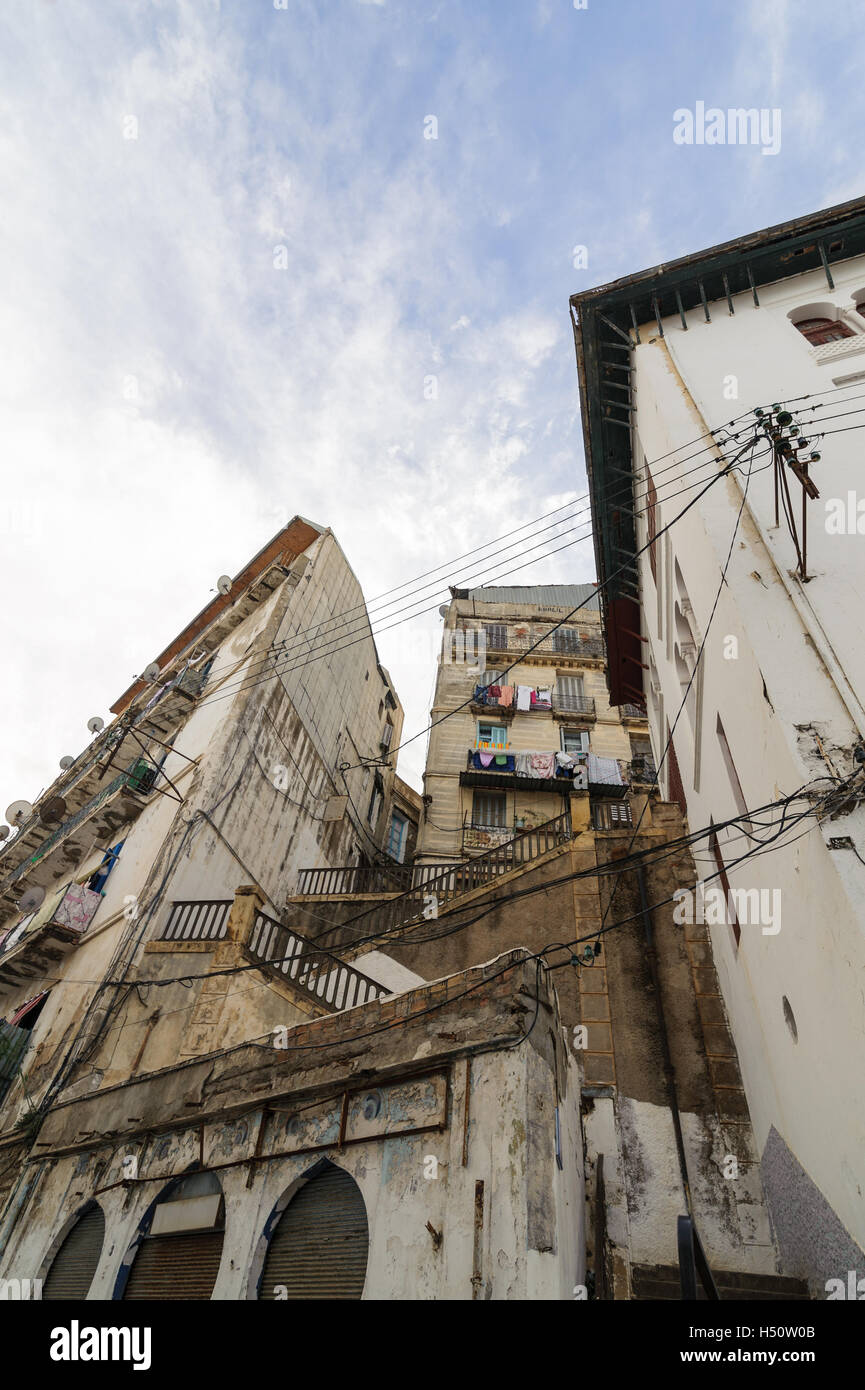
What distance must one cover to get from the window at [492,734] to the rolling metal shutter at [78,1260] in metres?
19.0

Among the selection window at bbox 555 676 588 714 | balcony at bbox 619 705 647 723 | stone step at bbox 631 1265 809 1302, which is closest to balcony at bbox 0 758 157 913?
stone step at bbox 631 1265 809 1302

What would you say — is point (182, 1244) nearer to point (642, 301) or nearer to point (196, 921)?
point (196, 921)

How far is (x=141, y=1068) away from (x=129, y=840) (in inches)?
262

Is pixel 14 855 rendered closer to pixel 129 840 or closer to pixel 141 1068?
pixel 129 840

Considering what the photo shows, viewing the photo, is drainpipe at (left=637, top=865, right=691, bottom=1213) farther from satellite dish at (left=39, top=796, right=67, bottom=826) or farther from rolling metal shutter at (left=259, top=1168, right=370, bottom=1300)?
satellite dish at (left=39, top=796, right=67, bottom=826)

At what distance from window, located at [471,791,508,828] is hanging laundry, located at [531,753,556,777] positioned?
56.2 inches

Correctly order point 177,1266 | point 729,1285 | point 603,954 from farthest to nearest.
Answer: point 603,954, point 729,1285, point 177,1266

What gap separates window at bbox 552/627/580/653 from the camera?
28.9 metres

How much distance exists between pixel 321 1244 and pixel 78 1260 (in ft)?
12.8

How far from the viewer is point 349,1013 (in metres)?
7.11

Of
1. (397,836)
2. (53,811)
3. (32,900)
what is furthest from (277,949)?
(397,836)

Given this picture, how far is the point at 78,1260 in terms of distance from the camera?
732 centimetres

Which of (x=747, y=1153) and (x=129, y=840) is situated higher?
(x=129, y=840)
